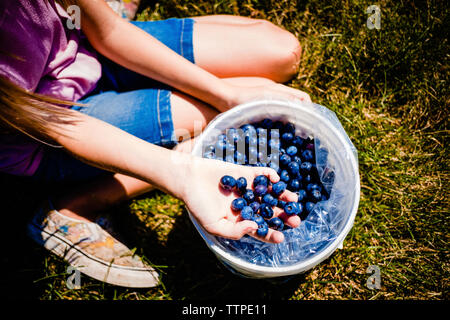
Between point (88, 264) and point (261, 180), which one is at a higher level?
point (261, 180)

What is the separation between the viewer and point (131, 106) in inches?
57.2

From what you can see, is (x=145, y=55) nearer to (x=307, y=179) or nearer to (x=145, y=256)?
(x=307, y=179)

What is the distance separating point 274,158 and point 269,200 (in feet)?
0.72

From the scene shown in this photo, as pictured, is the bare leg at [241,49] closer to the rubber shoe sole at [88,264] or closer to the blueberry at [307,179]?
the blueberry at [307,179]

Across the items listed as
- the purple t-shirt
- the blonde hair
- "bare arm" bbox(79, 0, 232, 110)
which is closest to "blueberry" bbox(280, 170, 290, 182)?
"bare arm" bbox(79, 0, 232, 110)

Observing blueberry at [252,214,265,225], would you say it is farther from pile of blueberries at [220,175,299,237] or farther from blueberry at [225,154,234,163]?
blueberry at [225,154,234,163]

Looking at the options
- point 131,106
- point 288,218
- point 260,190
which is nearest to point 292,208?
point 288,218

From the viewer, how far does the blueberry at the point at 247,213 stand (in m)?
1.22

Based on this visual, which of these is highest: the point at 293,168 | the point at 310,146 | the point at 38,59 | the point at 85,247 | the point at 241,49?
the point at 241,49

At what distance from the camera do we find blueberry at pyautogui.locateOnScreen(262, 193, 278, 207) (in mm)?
1296

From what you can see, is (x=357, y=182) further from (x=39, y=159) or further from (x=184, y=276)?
(x=39, y=159)
